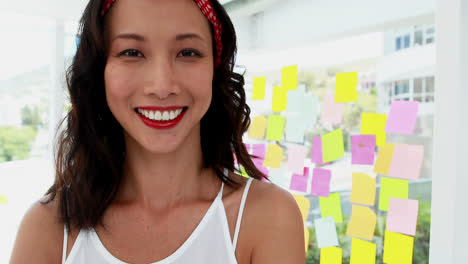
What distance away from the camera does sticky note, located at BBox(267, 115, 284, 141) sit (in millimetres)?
2533

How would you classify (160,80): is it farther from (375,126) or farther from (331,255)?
(331,255)

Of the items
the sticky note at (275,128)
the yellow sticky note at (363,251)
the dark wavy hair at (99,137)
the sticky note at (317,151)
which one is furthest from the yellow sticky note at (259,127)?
the dark wavy hair at (99,137)

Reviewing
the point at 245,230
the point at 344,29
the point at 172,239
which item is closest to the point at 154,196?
the point at 172,239

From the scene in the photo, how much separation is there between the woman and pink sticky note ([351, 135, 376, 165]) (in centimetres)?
105

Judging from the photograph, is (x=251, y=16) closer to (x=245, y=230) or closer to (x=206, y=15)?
(x=206, y=15)

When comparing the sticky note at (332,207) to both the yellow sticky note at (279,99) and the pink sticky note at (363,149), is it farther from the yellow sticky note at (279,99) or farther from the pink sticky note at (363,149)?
the yellow sticky note at (279,99)

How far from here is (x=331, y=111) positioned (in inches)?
84.3

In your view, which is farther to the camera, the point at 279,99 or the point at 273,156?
the point at 273,156

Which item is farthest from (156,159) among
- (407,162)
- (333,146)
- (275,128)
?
(275,128)

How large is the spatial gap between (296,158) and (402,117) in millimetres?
845

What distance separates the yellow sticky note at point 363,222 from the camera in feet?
6.44

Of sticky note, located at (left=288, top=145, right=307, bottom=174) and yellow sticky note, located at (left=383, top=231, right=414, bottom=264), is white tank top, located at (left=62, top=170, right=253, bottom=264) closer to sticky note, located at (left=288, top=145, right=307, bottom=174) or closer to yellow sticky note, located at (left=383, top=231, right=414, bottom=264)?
yellow sticky note, located at (left=383, top=231, right=414, bottom=264)

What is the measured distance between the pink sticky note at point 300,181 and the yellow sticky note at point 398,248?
694 mm

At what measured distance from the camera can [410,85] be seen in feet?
7.20
